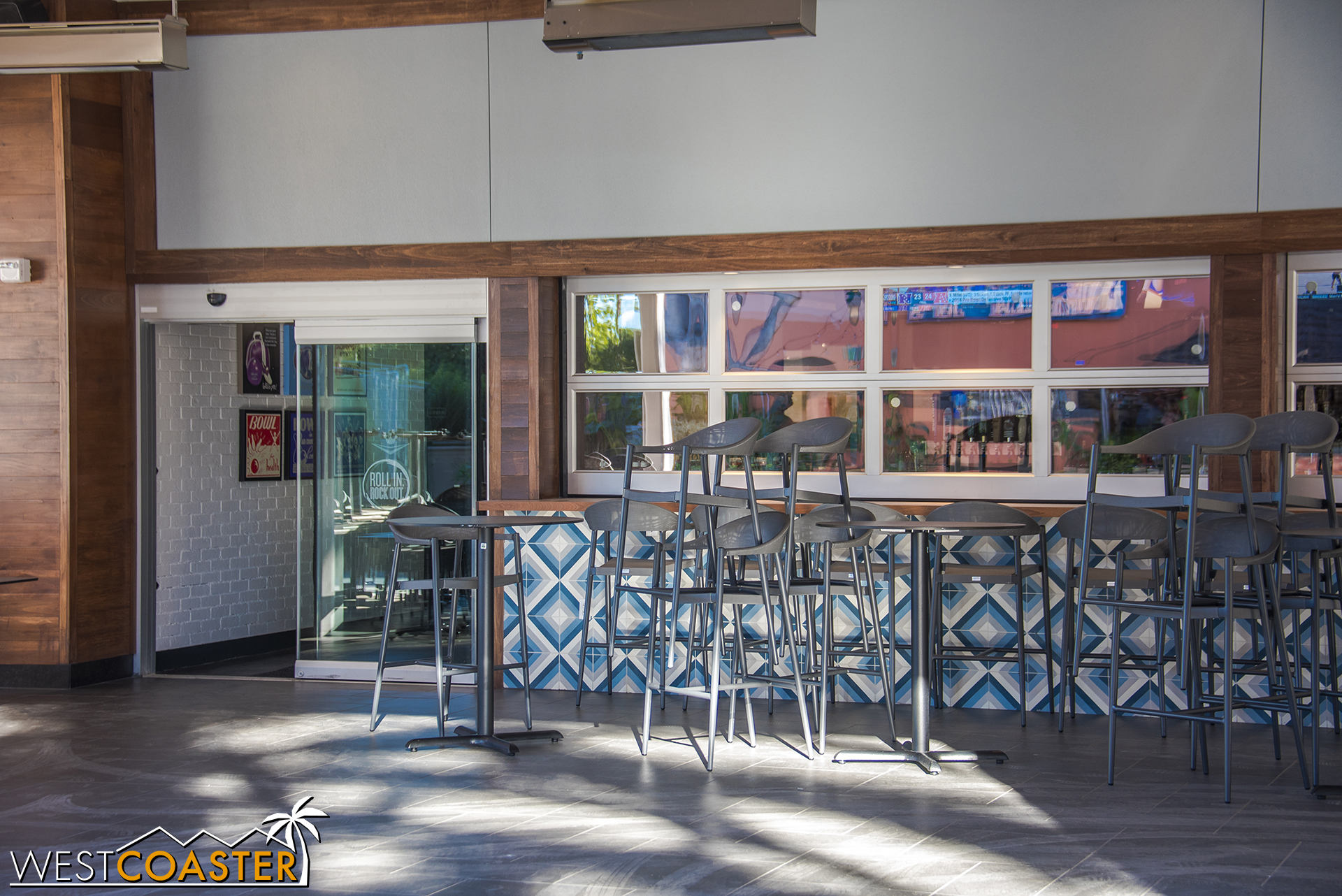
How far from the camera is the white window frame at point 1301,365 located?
5781mm

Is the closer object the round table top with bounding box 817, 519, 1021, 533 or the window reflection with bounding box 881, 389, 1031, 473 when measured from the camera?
the round table top with bounding box 817, 519, 1021, 533

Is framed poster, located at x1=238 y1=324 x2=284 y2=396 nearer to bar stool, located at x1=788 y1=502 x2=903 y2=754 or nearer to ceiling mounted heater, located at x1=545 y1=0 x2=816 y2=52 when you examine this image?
ceiling mounted heater, located at x1=545 y1=0 x2=816 y2=52

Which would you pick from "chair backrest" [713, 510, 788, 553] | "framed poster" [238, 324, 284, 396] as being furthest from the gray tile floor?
"framed poster" [238, 324, 284, 396]

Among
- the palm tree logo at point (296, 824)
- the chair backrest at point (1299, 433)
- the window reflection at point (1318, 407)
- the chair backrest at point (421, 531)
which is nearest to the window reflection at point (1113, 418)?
the window reflection at point (1318, 407)

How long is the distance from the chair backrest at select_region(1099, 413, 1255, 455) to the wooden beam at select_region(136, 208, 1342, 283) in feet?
5.40

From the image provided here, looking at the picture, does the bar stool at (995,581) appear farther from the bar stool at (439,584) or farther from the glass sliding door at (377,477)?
the glass sliding door at (377,477)

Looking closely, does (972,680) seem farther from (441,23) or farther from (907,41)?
(441,23)

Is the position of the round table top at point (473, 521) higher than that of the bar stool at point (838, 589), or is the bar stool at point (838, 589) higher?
the round table top at point (473, 521)

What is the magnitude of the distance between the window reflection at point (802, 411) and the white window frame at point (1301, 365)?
6.96 feet

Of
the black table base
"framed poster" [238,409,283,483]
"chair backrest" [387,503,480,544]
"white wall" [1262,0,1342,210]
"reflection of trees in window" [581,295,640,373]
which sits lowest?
the black table base

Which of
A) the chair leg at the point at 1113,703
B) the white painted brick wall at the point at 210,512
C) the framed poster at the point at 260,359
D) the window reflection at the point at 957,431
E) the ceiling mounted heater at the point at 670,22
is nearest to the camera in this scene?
the chair leg at the point at 1113,703

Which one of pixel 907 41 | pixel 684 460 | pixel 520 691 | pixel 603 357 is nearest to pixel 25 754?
pixel 520 691

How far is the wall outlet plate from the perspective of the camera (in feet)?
21.0

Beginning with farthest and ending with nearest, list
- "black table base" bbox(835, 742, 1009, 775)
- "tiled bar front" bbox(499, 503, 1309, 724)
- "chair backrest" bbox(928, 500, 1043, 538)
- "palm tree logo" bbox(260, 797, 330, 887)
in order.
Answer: "tiled bar front" bbox(499, 503, 1309, 724) < "chair backrest" bbox(928, 500, 1043, 538) < "black table base" bbox(835, 742, 1009, 775) < "palm tree logo" bbox(260, 797, 330, 887)
